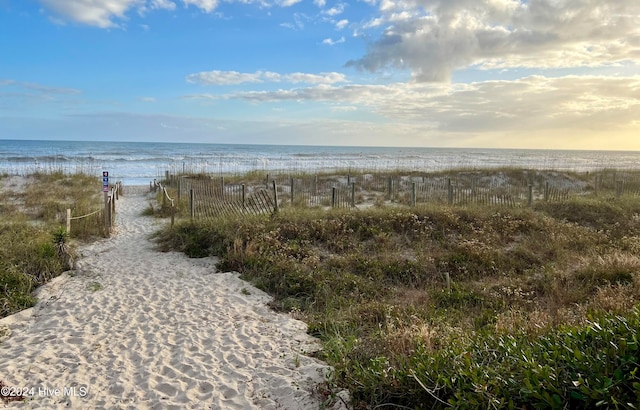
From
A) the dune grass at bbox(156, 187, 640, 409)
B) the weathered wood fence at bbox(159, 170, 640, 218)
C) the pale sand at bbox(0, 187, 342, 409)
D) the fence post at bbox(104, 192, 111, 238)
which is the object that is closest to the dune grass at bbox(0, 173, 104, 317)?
the fence post at bbox(104, 192, 111, 238)

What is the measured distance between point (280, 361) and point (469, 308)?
312 centimetres

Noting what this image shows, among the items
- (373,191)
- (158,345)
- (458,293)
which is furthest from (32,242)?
(373,191)

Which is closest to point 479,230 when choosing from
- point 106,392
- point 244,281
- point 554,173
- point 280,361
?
point 244,281

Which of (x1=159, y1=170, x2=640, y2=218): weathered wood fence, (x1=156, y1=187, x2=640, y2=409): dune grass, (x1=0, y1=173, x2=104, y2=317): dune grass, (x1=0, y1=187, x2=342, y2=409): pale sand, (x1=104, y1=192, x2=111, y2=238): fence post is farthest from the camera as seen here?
(x1=159, y1=170, x2=640, y2=218): weathered wood fence

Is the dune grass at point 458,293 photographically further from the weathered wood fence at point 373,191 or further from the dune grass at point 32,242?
the dune grass at point 32,242

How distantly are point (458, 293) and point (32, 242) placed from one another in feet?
25.6

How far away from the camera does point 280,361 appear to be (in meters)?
4.52

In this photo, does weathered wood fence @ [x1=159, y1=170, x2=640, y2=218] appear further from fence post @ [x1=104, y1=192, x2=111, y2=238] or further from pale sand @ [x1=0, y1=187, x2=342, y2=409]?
pale sand @ [x1=0, y1=187, x2=342, y2=409]

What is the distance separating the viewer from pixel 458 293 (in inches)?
257

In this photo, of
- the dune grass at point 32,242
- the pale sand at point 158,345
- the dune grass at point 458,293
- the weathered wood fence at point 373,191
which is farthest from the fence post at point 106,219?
the pale sand at point 158,345

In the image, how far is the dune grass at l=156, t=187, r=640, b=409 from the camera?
269cm

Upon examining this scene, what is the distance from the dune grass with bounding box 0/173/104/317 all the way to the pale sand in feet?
0.96

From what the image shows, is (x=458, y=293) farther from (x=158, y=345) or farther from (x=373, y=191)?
(x=373, y=191)

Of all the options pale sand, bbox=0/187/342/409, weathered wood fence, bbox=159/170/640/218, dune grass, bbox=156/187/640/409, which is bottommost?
pale sand, bbox=0/187/342/409
